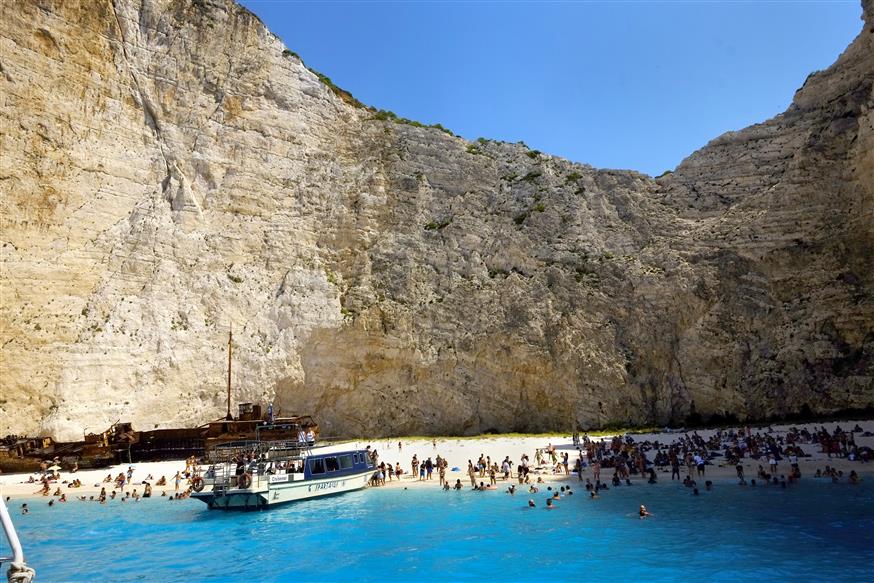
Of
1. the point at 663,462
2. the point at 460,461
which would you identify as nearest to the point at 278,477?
the point at 460,461

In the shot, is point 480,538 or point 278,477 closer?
point 480,538

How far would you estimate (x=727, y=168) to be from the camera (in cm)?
4578

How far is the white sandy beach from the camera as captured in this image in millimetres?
24141

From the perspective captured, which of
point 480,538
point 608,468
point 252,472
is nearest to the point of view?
point 480,538

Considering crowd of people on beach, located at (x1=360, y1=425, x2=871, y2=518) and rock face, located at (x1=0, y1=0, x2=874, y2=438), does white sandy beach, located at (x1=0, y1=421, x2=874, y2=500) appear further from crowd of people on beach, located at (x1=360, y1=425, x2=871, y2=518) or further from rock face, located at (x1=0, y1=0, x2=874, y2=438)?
rock face, located at (x1=0, y1=0, x2=874, y2=438)

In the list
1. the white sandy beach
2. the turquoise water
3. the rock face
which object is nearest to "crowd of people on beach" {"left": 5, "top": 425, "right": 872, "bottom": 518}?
the white sandy beach

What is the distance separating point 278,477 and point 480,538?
9425 mm

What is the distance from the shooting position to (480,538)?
56.7 feet

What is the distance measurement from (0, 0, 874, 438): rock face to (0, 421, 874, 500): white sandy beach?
3163 millimetres

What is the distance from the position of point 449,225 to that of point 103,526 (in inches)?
1270

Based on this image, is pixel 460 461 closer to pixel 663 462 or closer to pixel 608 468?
pixel 608 468

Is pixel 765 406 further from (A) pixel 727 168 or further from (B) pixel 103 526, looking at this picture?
(B) pixel 103 526

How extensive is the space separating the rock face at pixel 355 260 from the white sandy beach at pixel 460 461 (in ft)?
10.4

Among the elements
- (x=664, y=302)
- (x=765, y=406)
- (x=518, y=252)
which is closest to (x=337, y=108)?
(x=518, y=252)
